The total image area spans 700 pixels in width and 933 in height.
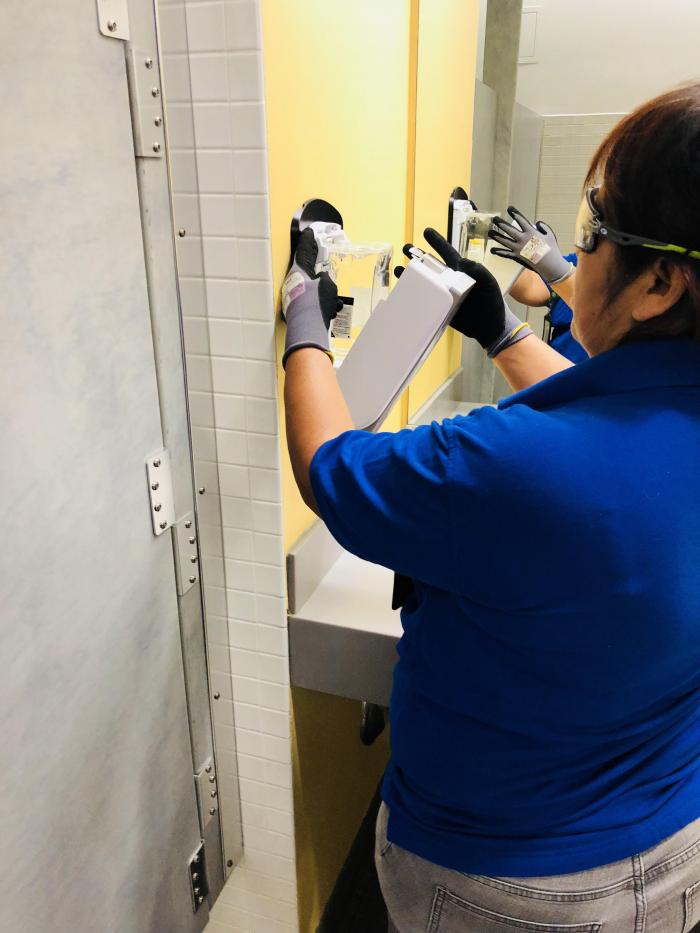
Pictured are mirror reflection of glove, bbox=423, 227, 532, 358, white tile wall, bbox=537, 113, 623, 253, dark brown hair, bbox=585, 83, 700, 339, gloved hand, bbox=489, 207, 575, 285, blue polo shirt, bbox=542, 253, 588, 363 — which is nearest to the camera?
dark brown hair, bbox=585, 83, 700, 339

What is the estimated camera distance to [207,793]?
43.0 inches

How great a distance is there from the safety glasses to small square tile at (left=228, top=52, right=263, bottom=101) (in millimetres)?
407

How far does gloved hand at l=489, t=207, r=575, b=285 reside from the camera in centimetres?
137

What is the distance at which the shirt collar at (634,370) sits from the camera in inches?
24.2

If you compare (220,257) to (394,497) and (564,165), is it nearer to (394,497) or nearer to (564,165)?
(394,497)

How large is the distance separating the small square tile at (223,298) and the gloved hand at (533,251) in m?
0.70

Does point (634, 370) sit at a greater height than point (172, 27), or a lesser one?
lesser

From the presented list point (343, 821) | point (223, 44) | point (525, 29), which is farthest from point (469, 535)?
point (525, 29)

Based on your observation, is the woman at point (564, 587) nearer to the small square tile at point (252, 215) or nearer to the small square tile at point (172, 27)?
the small square tile at point (252, 215)

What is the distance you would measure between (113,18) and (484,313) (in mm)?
626

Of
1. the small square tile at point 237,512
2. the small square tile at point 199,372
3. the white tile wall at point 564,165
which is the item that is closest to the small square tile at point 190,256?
the small square tile at point 199,372

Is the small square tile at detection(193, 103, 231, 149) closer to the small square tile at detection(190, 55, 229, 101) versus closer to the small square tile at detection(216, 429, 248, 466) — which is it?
the small square tile at detection(190, 55, 229, 101)

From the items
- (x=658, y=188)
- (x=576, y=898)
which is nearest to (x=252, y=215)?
(x=658, y=188)

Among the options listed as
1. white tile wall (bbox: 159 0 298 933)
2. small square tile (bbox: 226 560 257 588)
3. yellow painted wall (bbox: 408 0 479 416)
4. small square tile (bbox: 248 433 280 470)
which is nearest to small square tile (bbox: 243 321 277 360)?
white tile wall (bbox: 159 0 298 933)
